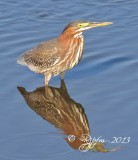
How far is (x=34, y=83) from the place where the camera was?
10.4 meters

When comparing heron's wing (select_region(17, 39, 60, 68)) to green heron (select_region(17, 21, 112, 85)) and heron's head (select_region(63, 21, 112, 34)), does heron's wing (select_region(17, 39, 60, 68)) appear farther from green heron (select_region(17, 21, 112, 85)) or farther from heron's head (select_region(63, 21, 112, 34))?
heron's head (select_region(63, 21, 112, 34))

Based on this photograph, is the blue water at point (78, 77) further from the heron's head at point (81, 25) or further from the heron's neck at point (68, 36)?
the heron's head at point (81, 25)

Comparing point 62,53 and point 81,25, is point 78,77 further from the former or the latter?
point 81,25

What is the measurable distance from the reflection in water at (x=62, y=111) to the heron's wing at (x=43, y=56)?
1.37 ft

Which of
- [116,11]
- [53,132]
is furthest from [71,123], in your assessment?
[116,11]

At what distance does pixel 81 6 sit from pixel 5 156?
22.5ft

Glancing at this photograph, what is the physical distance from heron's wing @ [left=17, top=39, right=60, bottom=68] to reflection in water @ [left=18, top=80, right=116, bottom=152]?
0.42m

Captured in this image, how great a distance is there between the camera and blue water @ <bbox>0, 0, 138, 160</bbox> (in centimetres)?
827

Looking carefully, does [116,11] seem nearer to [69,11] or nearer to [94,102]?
[69,11]

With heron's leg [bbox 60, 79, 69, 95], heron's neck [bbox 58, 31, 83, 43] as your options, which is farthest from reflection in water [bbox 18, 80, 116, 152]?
heron's neck [bbox 58, 31, 83, 43]

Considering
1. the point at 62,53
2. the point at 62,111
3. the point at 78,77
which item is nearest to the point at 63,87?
the point at 78,77

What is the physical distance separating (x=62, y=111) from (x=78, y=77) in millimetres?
A: 1109

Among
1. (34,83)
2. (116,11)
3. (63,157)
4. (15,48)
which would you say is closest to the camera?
(63,157)

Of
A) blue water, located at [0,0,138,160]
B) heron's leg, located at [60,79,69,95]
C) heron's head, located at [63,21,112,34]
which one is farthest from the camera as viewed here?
heron's leg, located at [60,79,69,95]
